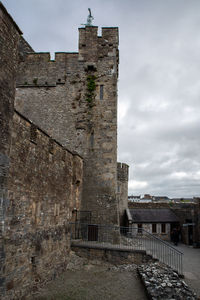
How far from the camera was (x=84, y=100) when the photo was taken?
14273 mm

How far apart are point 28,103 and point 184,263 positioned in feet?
41.9

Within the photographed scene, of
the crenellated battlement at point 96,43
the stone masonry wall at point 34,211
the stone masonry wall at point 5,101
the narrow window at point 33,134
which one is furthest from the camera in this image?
the crenellated battlement at point 96,43

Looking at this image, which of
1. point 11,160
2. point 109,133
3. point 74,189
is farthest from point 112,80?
point 11,160

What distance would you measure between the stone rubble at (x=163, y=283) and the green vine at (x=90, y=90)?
941 centimetres

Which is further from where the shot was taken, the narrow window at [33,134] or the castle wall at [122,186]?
the castle wall at [122,186]

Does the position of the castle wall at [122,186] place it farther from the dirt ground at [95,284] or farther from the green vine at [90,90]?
the dirt ground at [95,284]

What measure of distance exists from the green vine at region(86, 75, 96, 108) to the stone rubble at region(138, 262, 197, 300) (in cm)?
941

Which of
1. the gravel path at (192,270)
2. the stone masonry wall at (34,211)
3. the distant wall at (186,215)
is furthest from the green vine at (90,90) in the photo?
the distant wall at (186,215)

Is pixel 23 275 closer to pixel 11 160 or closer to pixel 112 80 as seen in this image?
pixel 11 160

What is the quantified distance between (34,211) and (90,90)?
906 cm

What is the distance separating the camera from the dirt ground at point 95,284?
7449mm

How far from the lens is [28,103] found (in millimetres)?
14727

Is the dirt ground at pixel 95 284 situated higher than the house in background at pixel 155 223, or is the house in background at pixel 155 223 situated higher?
the house in background at pixel 155 223

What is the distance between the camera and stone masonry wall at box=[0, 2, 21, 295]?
5652 mm
